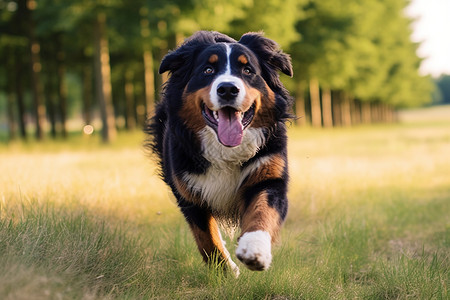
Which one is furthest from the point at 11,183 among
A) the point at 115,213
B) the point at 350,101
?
the point at 350,101

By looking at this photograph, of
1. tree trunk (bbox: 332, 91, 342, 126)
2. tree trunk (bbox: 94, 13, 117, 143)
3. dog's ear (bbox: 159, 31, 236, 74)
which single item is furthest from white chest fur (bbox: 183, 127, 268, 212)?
tree trunk (bbox: 332, 91, 342, 126)

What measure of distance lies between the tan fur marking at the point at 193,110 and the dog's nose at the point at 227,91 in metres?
0.22

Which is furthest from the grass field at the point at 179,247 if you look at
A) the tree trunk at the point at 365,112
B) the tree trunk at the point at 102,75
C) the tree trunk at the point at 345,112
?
the tree trunk at the point at 365,112

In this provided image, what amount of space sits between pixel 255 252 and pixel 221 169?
3.68 feet

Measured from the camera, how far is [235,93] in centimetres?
368

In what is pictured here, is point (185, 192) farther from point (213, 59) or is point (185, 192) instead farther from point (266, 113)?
point (213, 59)

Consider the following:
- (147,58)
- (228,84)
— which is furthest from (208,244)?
(147,58)

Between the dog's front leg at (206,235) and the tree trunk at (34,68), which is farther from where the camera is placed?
the tree trunk at (34,68)

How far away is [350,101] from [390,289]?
43.7 m

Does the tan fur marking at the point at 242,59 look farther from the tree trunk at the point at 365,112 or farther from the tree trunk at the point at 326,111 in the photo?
the tree trunk at the point at 365,112

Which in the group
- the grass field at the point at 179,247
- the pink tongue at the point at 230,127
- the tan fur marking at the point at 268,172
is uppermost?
the pink tongue at the point at 230,127

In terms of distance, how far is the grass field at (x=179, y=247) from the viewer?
3.55 metres

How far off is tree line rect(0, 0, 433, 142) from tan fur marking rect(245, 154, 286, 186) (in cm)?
1108

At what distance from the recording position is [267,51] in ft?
14.0
